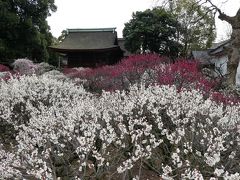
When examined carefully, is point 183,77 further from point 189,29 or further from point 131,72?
point 189,29

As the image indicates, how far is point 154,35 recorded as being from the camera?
1273 inches

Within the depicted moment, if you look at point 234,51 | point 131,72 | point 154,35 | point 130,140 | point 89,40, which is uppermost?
point 154,35

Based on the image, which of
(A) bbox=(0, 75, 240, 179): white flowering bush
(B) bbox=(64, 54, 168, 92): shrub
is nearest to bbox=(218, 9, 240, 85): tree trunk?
(B) bbox=(64, 54, 168, 92): shrub

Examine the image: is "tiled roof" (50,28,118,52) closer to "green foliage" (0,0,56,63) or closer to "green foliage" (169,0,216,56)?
"green foliage" (0,0,56,63)

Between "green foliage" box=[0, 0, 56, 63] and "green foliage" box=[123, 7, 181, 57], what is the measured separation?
7.47 metres

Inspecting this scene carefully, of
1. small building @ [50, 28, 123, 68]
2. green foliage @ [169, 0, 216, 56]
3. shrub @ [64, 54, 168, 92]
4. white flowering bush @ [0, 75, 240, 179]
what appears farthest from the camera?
green foliage @ [169, 0, 216, 56]

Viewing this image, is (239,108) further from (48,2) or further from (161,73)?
(48,2)

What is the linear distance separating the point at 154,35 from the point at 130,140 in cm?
2643

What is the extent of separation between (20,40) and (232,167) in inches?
1151

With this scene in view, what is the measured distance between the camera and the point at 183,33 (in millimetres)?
38125

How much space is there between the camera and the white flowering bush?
5.11 m

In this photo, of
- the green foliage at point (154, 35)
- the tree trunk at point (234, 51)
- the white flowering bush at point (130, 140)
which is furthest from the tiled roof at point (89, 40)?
the white flowering bush at point (130, 140)

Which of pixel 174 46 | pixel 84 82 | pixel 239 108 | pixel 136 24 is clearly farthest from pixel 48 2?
pixel 239 108

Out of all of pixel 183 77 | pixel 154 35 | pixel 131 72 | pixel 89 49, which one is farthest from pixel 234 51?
pixel 89 49
